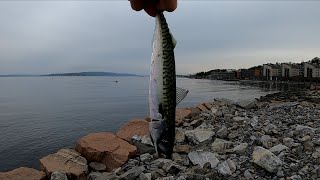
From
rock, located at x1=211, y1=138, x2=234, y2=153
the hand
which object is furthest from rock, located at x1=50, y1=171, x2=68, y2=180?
the hand

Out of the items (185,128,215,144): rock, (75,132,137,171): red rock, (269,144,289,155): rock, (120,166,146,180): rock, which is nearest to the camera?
(120,166,146,180): rock

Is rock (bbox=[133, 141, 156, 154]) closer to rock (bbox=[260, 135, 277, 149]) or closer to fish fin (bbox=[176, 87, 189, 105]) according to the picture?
rock (bbox=[260, 135, 277, 149])

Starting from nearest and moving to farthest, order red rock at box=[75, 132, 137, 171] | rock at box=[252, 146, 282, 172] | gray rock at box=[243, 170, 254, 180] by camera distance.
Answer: gray rock at box=[243, 170, 254, 180], rock at box=[252, 146, 282, 172], red rock at box=[75, 132, 137, 171]

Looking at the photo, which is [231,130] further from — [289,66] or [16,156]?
[289,66]

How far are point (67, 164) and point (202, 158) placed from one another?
14.3 feet

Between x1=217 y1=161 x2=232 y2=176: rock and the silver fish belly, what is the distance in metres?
6.85

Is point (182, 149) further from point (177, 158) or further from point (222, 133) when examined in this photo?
point (222, 133)

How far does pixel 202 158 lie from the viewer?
34.8ft

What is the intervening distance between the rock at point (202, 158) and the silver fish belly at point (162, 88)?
7379 millimetres

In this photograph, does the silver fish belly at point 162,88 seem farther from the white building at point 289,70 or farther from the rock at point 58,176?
the white building at point 289,70

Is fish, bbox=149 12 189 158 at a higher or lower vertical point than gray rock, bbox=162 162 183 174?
higher

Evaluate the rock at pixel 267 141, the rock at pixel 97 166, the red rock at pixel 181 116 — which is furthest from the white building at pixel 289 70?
the rock at pixel 97 166

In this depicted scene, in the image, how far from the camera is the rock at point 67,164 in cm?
1073

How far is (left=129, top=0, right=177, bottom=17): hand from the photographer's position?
2.51 metres
